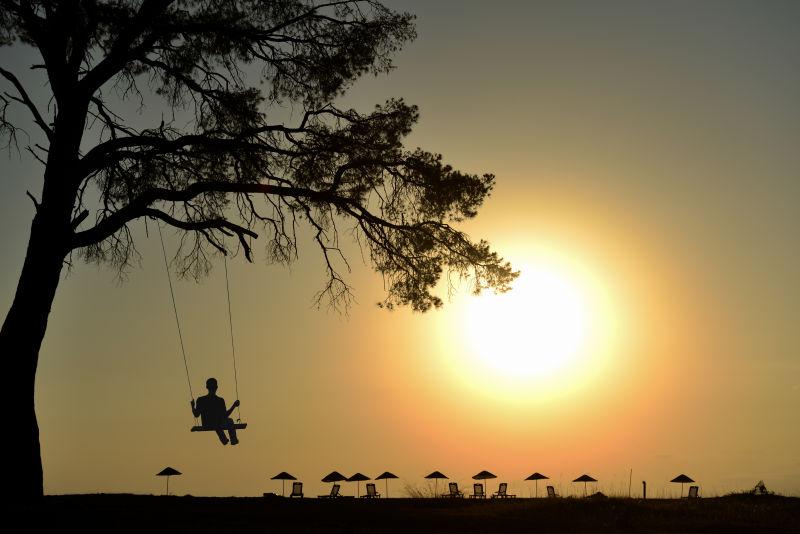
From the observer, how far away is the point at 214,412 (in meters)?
13.4

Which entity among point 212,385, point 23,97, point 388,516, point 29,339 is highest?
point 23,97

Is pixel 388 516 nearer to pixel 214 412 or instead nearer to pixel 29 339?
pixel 214 412

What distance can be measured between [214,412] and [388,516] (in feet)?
9.88

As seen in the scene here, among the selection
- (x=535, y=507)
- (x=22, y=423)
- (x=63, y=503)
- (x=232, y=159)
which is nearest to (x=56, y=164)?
(x=232, y=159)

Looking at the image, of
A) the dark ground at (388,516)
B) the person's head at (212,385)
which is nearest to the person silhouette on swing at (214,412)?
the person's head at (212,385)

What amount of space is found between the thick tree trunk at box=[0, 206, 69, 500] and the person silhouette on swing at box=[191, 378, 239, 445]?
2.34 m

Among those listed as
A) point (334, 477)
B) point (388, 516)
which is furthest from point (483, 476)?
point (388, 516)

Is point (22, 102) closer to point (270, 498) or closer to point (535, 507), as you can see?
point (270, 498)

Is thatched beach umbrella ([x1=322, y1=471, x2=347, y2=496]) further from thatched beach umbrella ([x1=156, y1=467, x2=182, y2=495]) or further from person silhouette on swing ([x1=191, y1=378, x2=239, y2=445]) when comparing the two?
person silhouette on swing ([x1=191, y1=378, x2=239, y2=445])

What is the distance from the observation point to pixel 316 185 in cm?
1565

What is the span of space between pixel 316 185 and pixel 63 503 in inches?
258

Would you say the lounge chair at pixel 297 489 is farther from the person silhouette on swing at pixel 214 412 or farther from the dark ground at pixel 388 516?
the person silhouette on swing at pixel 214 412

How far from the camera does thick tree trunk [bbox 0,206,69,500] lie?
41.7ft

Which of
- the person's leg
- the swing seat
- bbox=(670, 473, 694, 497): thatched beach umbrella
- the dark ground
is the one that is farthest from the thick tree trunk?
bbox=(670, 473, 694, 497): thatched beach umbrella
